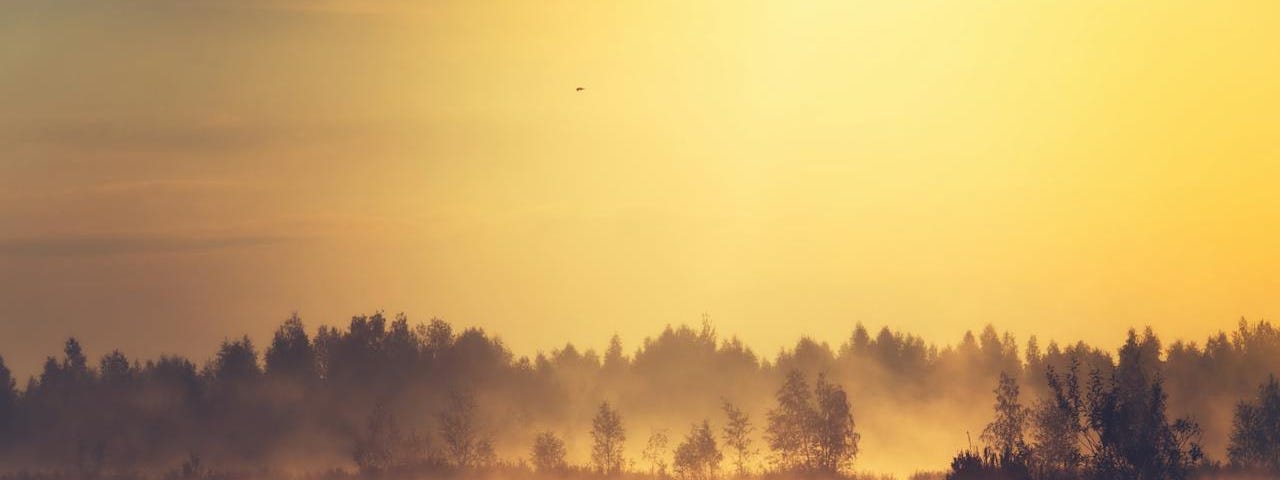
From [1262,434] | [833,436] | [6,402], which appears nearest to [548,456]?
[833,436]

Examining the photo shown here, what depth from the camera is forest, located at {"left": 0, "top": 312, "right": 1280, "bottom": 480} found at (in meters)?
133

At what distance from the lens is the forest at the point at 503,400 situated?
13275 centimetres

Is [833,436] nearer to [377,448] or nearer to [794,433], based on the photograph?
[794,433]

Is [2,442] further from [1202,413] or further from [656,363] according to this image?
[1202,413]

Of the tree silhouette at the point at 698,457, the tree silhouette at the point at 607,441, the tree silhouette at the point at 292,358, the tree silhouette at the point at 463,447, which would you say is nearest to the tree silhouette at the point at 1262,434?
the tree silhouette at the point at 698,457

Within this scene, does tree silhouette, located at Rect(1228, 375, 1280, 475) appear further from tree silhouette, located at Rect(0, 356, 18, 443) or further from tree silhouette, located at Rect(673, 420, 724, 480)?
tree silhouette, located at Rect(0, 356, 18, 443)

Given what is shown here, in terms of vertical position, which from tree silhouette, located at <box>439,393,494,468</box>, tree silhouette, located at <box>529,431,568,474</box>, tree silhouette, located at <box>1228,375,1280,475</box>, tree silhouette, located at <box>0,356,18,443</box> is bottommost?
tree silhouette, located at <box>1228,375,1280,475</box>

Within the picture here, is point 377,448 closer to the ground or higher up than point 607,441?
higher up

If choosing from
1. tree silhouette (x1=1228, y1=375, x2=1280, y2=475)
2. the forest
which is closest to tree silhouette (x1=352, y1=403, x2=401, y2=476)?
the forest

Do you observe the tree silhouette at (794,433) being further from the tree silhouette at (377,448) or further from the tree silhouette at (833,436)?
the tree silhouette at (377,448)

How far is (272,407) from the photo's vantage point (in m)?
156

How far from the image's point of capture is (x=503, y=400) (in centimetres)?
16112

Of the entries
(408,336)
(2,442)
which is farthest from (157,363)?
(408,336)

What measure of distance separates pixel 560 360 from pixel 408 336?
2433 centimetres
